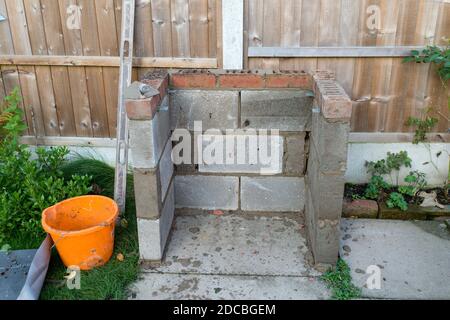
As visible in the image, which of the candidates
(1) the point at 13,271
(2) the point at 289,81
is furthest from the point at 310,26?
(1) the point at 13,271

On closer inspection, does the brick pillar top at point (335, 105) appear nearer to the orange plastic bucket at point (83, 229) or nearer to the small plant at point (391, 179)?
the small plant at point (391, 179)

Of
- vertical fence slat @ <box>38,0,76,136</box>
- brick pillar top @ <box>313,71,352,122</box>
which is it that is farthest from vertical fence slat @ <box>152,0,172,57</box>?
brick pillar top @ <box>313,71,352,122</box>

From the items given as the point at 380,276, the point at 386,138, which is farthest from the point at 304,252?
the point at 386,138

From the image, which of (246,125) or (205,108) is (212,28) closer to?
(205,108)

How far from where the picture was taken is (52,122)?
168 inches

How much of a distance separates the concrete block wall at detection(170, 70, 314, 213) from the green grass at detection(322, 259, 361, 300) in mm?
789

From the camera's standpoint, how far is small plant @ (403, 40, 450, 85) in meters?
3.63

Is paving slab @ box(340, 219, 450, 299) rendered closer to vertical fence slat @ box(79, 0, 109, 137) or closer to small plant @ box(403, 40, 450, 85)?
small plant @ box(403, 40, 450, 85)

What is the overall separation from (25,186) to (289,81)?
227cm

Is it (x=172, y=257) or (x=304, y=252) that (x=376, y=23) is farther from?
(x=172, y=257)

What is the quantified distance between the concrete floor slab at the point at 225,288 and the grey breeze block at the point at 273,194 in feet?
2.81

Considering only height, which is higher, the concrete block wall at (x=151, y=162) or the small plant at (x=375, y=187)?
the concrete block wall at (x=151, y=162)

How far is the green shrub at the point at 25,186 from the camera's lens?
3.46 m

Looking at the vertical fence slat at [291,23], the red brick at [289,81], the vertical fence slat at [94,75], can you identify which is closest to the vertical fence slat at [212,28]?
the vertical fence slat at [291,23]
